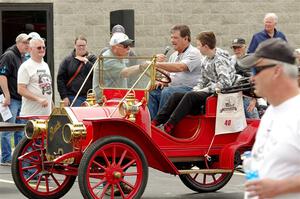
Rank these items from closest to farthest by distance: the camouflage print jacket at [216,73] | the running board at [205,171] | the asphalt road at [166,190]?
the running board at [205,171] → the camouflage print jacket at [216,73] → the asphalt road at [166,190]

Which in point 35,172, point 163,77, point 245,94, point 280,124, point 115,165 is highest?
point 280,124

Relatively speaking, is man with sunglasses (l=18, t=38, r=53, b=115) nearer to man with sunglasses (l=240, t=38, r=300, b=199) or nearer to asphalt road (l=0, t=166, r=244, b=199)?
asphalt road (l=0, t=166, r=244, b=199)

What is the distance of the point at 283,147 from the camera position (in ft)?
13.5

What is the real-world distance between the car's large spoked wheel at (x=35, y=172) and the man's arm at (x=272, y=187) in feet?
17.6

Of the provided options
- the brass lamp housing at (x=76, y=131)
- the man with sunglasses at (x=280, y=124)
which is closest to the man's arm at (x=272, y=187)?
the man with sunglasses at (x=280, y=124)

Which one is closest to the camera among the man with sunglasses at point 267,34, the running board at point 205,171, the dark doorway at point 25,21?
the running board at point 205,171

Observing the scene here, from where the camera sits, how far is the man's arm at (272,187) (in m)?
4.02

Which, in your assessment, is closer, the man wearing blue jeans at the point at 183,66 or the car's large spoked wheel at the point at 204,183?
the man wearing blue jeans at the point at 183,66

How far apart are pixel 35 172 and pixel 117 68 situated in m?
1.41

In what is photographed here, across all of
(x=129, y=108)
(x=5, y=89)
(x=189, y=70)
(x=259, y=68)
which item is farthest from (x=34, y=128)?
(x=259, y=68)

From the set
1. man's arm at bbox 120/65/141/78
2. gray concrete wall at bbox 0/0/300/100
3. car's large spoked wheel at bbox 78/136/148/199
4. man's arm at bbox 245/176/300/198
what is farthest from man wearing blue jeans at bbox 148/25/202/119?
gray concrete wall at bbox 0/0/300/100

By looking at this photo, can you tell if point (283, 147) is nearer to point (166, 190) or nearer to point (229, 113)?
point (229, 113)

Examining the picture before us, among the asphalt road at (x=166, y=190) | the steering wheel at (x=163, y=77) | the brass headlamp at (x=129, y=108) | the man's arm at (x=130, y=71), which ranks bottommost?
the asphalt road at (x=166, y=190)

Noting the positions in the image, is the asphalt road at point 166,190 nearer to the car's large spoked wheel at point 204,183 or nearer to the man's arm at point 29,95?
the car's large spoked wheel at point 204,183
